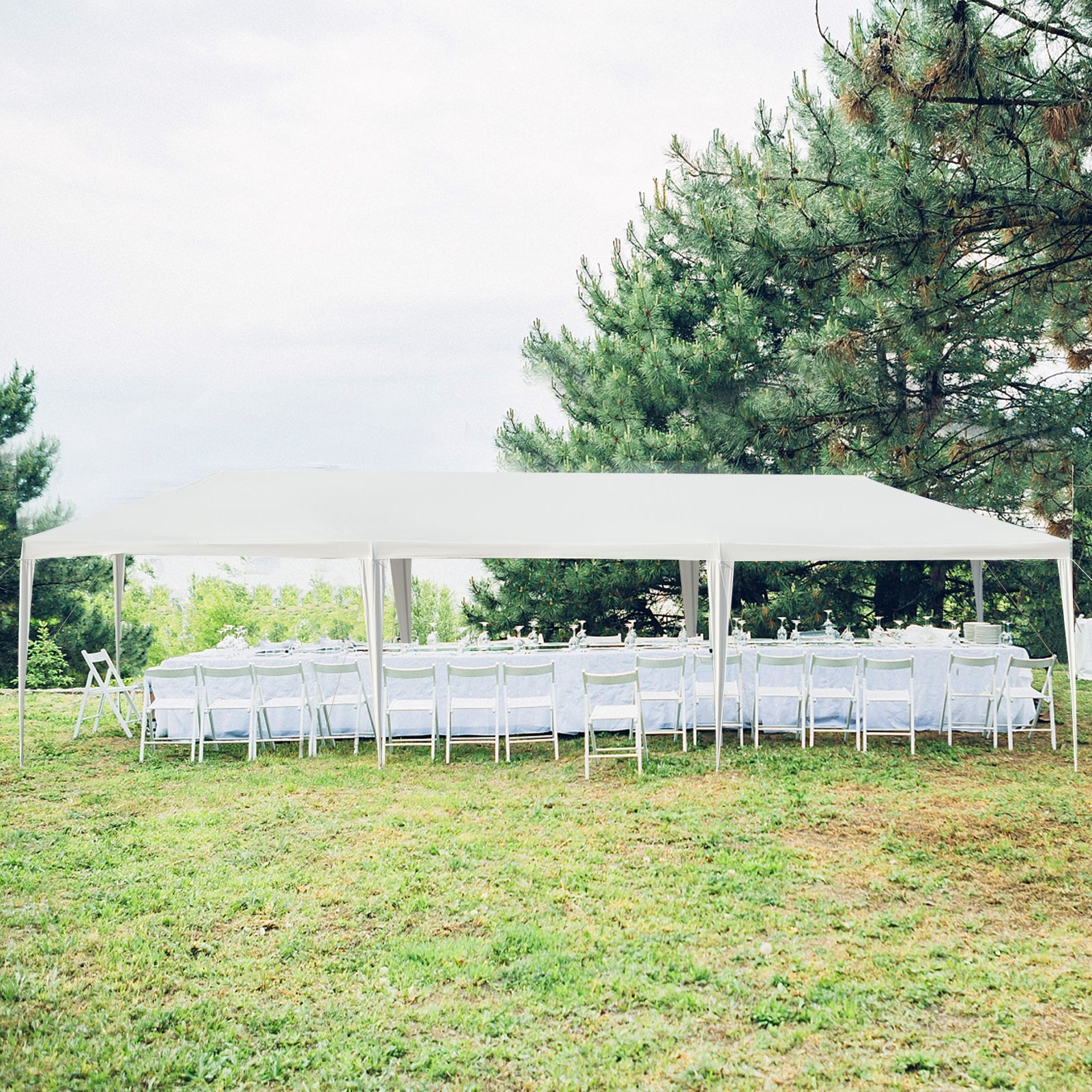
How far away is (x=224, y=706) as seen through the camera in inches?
291

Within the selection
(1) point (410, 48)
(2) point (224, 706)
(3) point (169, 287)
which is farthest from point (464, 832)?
(3) point (169, 287)

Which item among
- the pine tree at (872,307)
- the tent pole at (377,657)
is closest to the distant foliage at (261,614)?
the pine tree at (872,307)

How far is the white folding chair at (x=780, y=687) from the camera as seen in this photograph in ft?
25.1

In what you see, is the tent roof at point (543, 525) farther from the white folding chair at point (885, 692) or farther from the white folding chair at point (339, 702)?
the white folding chair at point (339, 702)

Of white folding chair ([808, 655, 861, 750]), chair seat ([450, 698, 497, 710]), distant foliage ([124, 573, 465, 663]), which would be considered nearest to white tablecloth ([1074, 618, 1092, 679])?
white folding chair ([808, 655, 861, 750])

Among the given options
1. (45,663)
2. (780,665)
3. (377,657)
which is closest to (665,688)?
(780,665)

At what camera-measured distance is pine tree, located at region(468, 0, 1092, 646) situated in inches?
252

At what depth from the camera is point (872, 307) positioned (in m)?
9.78

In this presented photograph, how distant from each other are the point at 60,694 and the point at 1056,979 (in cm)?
1131

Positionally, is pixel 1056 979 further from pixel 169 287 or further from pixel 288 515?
pixel 169 287

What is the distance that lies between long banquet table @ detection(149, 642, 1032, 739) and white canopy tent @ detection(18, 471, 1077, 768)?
74 centimetres

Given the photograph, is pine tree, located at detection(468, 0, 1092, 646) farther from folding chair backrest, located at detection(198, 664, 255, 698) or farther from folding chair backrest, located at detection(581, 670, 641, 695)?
folding chair backrest, located at detection(198, 664, 255, 698)

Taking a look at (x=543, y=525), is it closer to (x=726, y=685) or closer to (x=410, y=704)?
(x=410, y=704)

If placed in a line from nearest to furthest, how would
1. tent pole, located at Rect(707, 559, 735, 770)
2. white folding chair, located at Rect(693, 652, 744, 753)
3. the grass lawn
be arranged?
the grass lawn, tent pole, located at Rect(707, 559, 735, 770), white folding chair, located at Rect(693, 652, 744, 753)
